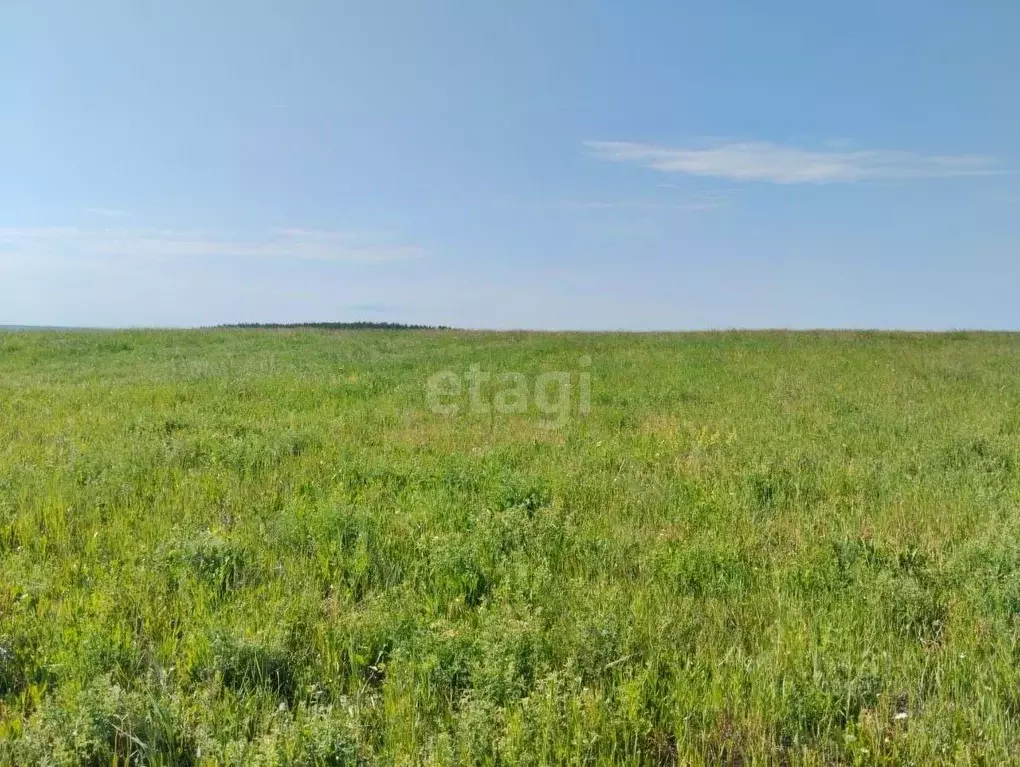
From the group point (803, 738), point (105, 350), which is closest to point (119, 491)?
point (803, 738)

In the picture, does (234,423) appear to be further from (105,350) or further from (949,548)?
(105,350)

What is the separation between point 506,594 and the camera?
15.2 feet

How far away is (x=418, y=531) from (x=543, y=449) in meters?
3.67

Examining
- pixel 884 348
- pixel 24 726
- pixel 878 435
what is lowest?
pixel 24 726

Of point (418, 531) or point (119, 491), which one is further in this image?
point (119, 491)

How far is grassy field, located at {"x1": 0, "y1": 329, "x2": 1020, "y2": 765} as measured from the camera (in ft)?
10.7

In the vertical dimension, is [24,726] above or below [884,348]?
below

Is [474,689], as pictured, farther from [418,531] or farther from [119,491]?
[119,491]

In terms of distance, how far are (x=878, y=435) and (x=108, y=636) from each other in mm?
10064

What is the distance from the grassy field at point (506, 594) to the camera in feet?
10.7

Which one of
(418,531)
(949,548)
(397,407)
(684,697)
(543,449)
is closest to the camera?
(684,697)

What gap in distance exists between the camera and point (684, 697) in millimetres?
3520

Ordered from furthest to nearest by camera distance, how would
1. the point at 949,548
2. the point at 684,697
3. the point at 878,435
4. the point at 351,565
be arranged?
the point at 878,435, the point at 949,548, the point at 351,565, the point at 684,697

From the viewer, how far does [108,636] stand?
4035mm
